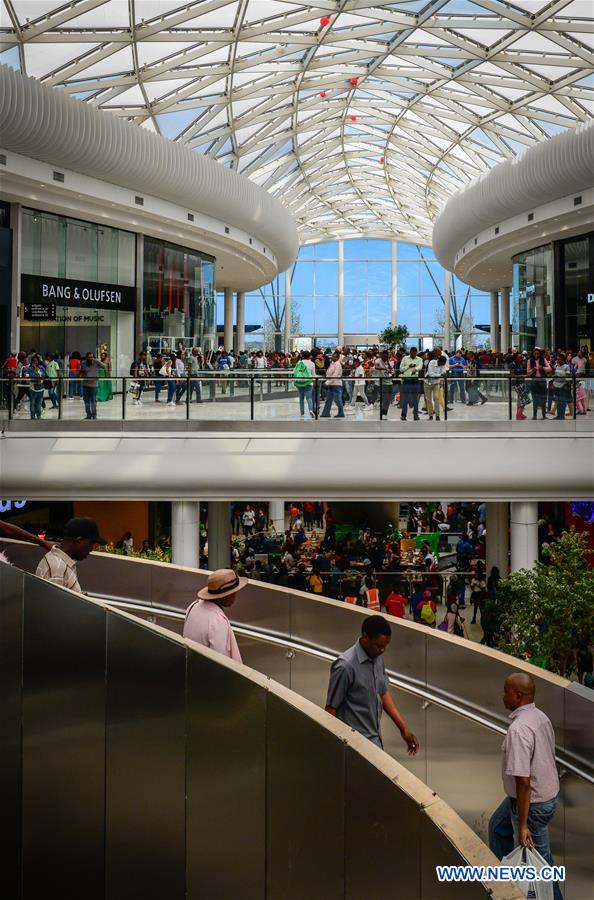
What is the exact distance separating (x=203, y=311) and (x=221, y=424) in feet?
72.4

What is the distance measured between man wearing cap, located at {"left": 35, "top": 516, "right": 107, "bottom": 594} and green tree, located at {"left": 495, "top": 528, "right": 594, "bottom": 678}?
8.55 metres

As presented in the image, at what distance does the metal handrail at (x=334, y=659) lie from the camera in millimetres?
7208

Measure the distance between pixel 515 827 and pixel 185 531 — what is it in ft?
52.0

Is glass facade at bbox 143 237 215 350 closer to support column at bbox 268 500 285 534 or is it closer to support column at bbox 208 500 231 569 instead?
support column at bbox 268 500 285 534

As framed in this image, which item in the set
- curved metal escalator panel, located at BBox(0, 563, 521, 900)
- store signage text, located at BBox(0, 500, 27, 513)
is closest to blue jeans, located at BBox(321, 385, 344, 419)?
store signage text, located at BBox(0, 500, 27, 513)

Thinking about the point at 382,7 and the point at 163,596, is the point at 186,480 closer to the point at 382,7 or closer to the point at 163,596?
the point at 163,596

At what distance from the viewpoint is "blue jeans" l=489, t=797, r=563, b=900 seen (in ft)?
19.5

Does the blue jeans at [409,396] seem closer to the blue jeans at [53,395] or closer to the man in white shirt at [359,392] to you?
the man in white shirt at [359,392]

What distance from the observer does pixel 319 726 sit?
4.71 meters

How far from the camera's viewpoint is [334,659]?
9.20 metres

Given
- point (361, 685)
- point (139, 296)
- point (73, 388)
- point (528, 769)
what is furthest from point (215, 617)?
point (139, 296)

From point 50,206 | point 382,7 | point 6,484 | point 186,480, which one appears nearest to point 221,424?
point 186,480

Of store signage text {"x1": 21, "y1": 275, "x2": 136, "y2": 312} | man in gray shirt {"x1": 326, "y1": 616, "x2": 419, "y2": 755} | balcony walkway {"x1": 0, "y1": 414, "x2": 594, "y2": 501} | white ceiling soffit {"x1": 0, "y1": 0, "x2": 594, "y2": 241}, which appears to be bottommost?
man in gray shirt {"x1": 326, "y1": 616, "x2": 419, "y2": 755}

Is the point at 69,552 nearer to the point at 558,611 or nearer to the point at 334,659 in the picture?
the point at 334,659
